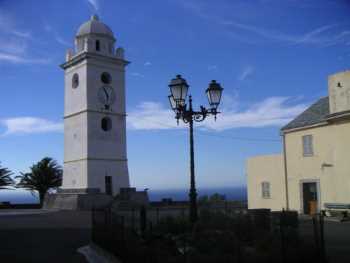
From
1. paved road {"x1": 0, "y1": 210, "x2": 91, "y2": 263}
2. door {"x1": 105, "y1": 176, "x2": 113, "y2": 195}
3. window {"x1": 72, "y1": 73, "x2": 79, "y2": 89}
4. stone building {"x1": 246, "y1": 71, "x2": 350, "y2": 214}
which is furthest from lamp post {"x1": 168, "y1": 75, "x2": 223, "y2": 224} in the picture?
window {"x1": 72, "y1": 73, "x2": 79, "y2": 89}

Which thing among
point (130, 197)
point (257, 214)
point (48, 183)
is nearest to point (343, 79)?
point (257, 214)

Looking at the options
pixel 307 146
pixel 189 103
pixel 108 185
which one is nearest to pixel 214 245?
pixel 189 103

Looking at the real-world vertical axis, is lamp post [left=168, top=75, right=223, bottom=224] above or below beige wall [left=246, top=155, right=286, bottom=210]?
above

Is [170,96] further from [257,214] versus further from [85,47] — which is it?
[85,47]

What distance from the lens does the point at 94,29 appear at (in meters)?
45.9

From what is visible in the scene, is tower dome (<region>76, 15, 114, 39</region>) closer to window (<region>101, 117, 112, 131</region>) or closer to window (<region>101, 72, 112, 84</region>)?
window (<region>101, 72, 112, 84</region>)

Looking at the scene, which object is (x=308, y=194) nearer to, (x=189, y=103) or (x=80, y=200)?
(x=189, y=103)

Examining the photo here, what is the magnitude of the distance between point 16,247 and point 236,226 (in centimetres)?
705

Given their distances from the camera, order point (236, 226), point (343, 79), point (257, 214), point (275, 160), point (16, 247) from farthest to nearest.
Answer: point (275, 160)
point (343, 79)
point (257, 214)
point (16, 247)
point (236, 226)

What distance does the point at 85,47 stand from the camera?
147 feet

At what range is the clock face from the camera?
4458cm

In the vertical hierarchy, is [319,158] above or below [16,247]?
above

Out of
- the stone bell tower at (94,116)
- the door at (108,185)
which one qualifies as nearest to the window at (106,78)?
the stone bell tower at (94,116)

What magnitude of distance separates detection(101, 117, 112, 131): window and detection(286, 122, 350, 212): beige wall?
19256 mm
